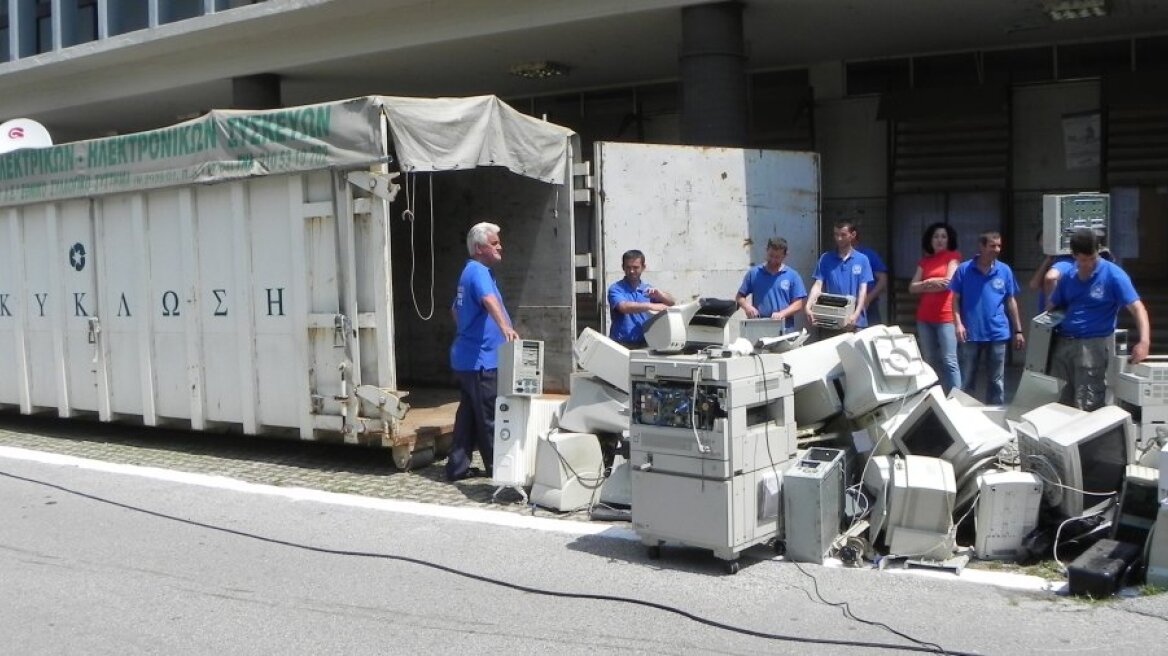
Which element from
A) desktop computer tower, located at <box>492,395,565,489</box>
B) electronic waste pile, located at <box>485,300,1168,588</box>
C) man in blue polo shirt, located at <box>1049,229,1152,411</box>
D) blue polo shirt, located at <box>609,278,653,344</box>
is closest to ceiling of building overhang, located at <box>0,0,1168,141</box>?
blue polo shirt, located at <box>609,278,653,344</box>

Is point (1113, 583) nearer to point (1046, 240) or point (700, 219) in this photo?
point (1046, 240)

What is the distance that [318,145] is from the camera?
874cm

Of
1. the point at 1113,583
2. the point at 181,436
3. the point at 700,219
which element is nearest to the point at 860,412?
the point at 1113,583

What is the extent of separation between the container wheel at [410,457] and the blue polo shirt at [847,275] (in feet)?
12.8

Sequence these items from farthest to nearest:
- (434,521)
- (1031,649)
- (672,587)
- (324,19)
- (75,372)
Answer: (324,19)
(75,372)
(434,521)
(672,587)
(1031,649)

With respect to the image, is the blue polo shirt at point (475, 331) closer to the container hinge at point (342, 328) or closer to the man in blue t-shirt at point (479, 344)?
the man in blue t-shirt at point (479, 344)

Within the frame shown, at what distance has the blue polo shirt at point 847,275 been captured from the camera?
9656 millimetres

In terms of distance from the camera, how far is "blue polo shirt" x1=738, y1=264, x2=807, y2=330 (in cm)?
961

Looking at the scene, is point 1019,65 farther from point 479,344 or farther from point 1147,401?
point 479,344

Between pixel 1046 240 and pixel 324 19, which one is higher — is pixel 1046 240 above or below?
below

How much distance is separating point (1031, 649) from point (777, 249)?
5.14 meters

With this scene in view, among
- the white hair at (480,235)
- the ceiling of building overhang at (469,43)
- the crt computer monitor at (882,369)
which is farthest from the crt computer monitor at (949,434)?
the ceiling of building overhang at (469,43)

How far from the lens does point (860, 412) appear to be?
693 centimetres

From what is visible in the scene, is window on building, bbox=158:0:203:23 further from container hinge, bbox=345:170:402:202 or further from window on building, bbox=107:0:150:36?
container hinge, bbox=345:170:402:202
